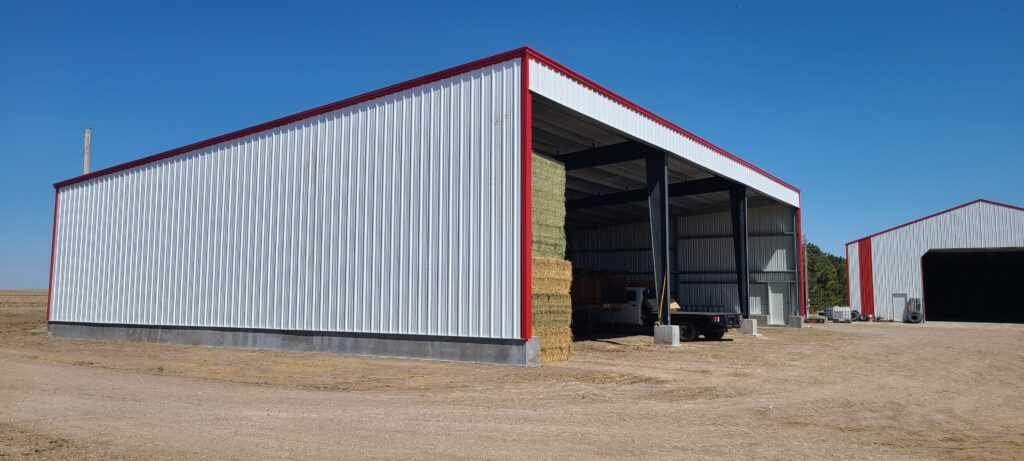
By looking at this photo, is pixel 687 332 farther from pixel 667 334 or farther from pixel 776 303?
pixel 776 303

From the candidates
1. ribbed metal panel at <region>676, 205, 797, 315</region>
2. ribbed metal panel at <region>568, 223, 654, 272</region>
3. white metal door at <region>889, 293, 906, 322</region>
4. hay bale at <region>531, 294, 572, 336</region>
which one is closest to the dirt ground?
hay bale at <region>531, 294, 572, 336</region>

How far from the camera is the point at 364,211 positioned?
63.9 ft

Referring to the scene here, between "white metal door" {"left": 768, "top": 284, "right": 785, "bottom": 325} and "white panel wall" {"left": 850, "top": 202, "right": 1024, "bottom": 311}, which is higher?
"white panel wall" {"left": 850, "top": 202, "right": 1024, "bottom": 311}

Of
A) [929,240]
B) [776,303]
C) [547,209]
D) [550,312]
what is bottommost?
[776,303]

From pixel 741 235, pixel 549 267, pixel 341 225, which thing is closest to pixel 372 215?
pixel 341 225

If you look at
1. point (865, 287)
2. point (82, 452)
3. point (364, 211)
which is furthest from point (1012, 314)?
point (82, 452)

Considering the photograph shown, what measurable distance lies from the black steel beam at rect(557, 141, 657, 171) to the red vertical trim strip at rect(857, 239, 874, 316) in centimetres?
2934

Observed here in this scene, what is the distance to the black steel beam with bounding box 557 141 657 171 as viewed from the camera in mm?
24000

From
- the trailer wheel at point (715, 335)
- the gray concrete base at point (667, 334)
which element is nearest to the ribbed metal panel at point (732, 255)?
the trailer wheel at point (715, 335)

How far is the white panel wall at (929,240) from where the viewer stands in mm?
42344

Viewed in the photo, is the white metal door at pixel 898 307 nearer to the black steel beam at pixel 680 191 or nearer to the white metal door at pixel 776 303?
the white metal door at pixel 776 303

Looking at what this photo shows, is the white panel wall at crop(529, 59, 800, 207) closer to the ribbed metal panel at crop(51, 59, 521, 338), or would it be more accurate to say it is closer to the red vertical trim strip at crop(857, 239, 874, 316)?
Answer: the ribbed metal panel at crop(51, 59, 521, 338)

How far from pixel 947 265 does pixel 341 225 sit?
166 ft

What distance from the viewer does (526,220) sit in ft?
52.9
